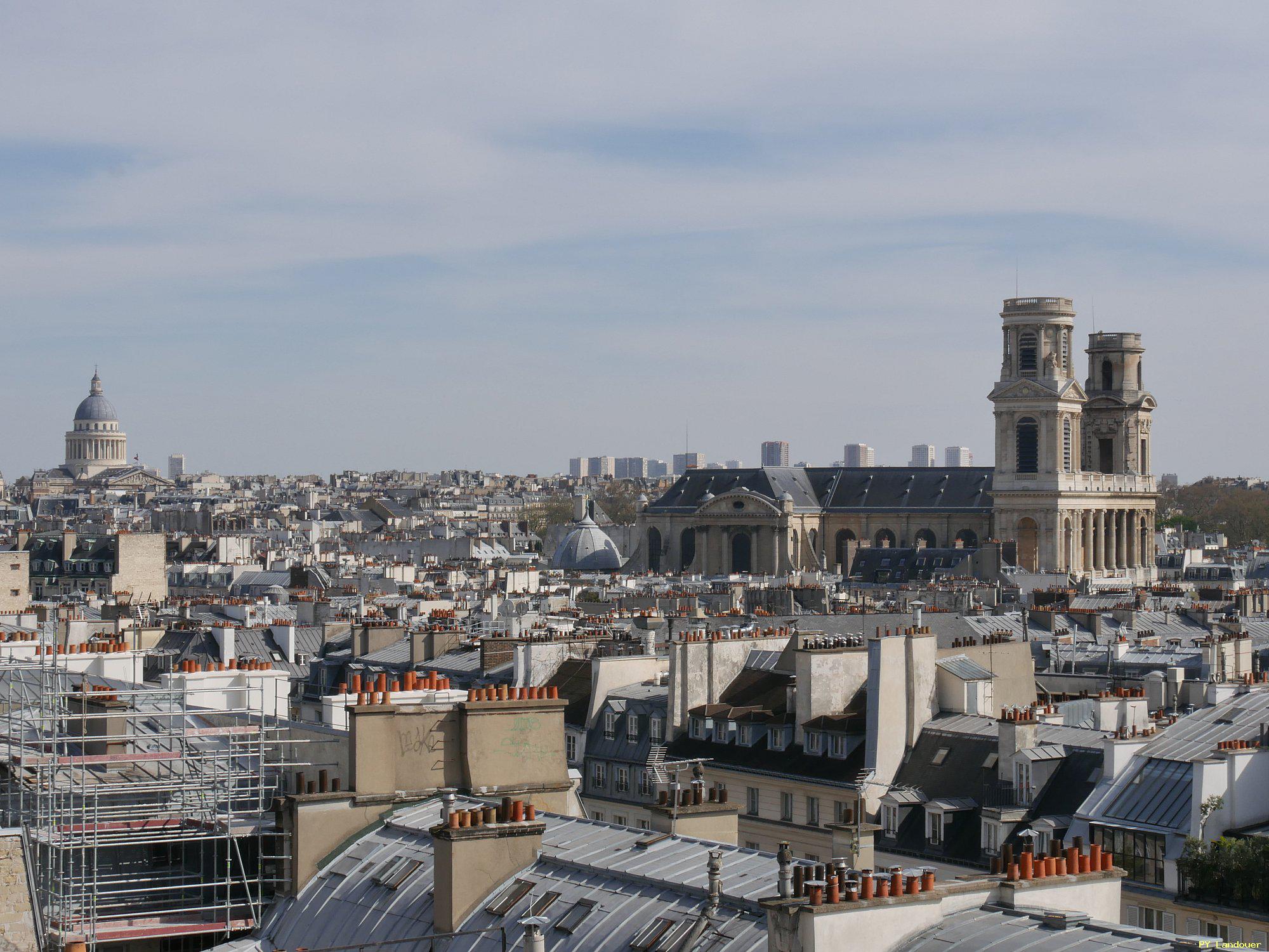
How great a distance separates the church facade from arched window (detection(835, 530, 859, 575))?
0.29 feet

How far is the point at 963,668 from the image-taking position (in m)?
25.3

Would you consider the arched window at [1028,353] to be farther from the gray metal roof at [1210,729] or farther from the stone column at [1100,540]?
the gray metal roof at [1210,729]

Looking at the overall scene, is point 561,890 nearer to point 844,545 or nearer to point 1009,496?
point 1009,496

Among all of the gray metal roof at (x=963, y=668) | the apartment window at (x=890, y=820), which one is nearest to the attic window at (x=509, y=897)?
the apartment window at (x=890, y=820)

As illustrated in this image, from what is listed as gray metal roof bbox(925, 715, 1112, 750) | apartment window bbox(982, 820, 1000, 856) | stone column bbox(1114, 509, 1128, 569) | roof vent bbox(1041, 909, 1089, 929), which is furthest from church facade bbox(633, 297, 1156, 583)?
roof vent bbox(1041, 909, 1089, 929)

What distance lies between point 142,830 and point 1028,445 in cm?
8182

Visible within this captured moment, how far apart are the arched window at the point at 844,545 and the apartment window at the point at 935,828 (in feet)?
269

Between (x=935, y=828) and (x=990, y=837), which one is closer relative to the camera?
(x=990, y=837)

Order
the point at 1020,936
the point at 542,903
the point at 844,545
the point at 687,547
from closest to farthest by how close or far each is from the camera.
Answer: the point at 1020,936
the point at 542,903
the point at 844,545
the point at 687,547

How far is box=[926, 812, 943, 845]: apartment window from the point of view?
22469mm

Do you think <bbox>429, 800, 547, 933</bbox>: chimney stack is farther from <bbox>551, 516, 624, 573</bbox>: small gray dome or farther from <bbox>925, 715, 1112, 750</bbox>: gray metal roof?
<bbox>551, 516, 624, 573</bbox>: small gray dome

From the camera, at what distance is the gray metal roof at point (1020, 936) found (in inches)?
408

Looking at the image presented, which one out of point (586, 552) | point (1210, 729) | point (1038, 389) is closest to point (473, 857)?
point (1210, 729)

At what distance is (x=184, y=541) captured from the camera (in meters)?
93.4
